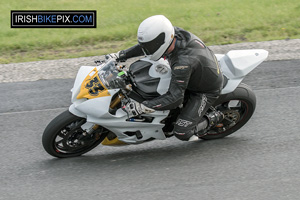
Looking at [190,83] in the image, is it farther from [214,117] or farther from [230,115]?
[230,115]

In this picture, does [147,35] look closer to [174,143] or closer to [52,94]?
[174,143]

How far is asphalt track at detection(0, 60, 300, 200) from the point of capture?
4844mm

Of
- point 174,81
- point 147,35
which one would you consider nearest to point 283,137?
point 174,81

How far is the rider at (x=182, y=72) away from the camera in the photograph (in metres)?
4.63

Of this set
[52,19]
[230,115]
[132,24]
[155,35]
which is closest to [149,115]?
[155,35]

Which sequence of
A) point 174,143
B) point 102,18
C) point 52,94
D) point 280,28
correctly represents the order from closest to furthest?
point 174,143, point 52,94, point 280,28, point 102,18

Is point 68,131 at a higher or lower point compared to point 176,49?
lower

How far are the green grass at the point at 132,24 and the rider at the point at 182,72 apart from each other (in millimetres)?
3969

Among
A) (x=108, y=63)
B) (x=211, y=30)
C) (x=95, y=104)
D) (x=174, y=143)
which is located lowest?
(x=174, y=143)

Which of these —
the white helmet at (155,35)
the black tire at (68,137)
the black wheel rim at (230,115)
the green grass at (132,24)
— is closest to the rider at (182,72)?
the white helmet at (155,35)

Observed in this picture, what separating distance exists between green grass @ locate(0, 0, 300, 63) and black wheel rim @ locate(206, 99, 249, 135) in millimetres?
3544

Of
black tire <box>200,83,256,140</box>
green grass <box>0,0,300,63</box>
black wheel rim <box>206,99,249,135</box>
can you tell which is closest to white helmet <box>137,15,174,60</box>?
black tire <box>200,83,256,140</box>

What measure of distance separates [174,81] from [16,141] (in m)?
2.38

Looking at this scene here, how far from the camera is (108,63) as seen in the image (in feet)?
16.8
